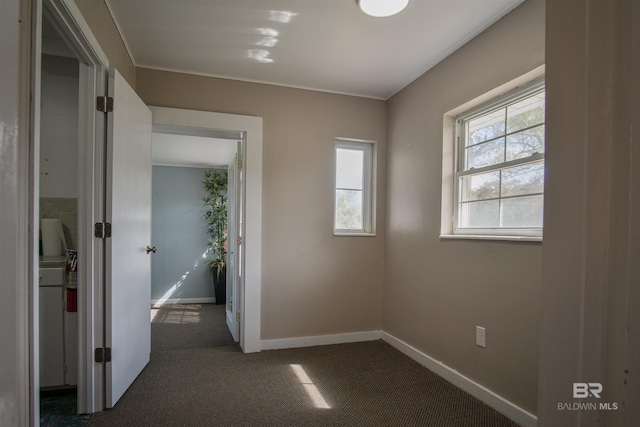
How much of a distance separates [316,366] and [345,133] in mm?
2158

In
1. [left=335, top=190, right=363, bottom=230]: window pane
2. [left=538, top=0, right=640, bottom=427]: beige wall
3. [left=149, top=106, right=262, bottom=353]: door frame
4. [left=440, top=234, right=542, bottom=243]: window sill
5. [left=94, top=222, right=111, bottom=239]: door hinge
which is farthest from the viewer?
[left=335, top=190, right=363, bottom=230]: window pane

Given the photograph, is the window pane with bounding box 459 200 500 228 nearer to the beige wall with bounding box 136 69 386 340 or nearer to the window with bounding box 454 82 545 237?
the window with bounding box 454 82 545 237

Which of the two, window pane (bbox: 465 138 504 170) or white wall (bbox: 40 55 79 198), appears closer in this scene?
window pane (bbox: 465 138 504 170)

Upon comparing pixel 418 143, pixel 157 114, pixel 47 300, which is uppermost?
pixel 157 114

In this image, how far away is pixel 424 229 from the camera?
9.08 feet

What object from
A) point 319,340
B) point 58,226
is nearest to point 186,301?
point 319,340

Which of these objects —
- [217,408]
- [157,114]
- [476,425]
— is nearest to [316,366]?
[217,408]

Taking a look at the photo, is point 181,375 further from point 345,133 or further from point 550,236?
point 550,236

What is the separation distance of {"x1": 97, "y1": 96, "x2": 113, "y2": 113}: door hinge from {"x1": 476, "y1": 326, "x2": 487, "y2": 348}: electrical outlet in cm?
272

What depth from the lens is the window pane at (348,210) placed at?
3.39 metres

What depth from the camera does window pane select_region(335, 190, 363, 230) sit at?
3.39m

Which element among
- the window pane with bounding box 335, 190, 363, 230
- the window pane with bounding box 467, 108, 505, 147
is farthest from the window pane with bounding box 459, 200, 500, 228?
the window pane with bounding box 335, 190, 363, 230

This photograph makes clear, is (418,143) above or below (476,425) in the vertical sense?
above

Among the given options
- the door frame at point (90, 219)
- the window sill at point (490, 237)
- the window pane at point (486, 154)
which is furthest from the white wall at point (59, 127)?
the window pane at point (486, 154)
